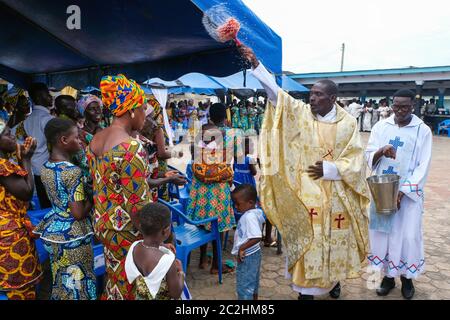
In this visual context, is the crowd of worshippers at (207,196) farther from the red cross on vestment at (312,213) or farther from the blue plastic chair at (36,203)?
the blue plastic chair at (36,203)

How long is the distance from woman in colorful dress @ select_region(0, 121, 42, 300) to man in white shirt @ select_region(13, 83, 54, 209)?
1.54 m

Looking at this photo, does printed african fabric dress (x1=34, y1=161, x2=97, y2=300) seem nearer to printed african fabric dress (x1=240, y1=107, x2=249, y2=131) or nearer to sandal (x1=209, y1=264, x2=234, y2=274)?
sandal (x1=209, y1=264, x2=234, y2=274)

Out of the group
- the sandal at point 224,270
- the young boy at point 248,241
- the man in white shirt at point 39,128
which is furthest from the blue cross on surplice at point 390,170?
the man in white shirt at point 39,128

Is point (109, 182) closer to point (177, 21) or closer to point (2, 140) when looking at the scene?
point (2, 140)

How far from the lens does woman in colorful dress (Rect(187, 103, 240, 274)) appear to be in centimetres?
386

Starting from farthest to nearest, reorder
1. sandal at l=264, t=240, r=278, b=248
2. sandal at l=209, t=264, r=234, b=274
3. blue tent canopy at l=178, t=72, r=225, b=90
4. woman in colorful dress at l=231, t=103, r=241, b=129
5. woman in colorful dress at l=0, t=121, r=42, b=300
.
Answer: woman in colorful dress at l=231, t=103, r=241, b=129 < blue tent canopy at l=178, t=72, r=225, b=90 < sandal at l=264, t=240, r=278, b=248 < sandal at l=209, t=264, r=234, b=274 < woman in colorful dress at l=0, t=121, r=42, b=300

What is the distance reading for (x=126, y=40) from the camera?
423cm

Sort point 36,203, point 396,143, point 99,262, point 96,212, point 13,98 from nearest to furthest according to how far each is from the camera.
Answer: point 96,212
point 99,262
point 396,143
point 36,203
point 13,98

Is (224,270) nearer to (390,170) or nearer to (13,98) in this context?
(390,170)

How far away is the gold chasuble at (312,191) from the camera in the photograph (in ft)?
9.61

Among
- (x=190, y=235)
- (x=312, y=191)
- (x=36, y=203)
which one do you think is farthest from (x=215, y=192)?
(x=36, y=203)

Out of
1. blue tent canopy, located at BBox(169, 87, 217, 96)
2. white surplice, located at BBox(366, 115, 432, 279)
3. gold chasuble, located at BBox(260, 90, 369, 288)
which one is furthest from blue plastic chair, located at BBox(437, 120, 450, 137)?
gold chasuble, located at BBox(260, 90, 369, 288)

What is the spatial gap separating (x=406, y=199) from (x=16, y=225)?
11.1 feet

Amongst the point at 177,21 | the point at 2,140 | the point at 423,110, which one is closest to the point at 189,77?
the point at 177,21
